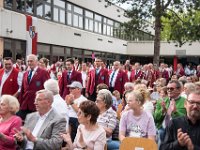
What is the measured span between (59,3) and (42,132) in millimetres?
24576

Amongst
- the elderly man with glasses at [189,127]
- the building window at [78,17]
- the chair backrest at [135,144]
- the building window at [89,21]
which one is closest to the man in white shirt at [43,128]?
the chair backrest at [135,144]

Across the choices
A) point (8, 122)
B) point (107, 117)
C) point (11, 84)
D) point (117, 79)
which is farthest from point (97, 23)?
point (8, 122)

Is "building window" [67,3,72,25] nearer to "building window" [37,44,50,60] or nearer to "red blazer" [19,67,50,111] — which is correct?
"building window" [37,44,50,60]

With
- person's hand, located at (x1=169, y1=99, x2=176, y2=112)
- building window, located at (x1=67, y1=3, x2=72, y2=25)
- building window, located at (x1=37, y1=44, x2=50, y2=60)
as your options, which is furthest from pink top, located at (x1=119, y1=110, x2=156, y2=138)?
building window, located at (x1=67, y1=3, x2=72, y2=25)

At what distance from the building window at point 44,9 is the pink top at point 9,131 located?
2058cm

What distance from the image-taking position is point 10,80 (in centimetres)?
867

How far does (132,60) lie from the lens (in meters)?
47.9

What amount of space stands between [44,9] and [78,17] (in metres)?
6.48

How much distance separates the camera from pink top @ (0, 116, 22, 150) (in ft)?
16.5

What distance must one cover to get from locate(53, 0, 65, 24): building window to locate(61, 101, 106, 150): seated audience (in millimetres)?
23700

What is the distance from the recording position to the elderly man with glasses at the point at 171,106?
579cm

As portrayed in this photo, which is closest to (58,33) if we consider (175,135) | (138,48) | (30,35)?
(30,35)

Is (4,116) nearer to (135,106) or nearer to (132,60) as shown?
(135,106)

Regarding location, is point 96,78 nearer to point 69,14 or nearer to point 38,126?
point 38,126
